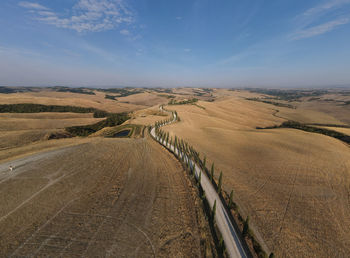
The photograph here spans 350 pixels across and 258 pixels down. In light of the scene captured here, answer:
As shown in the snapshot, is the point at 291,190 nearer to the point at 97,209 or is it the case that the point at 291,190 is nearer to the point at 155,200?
the point at 155,200

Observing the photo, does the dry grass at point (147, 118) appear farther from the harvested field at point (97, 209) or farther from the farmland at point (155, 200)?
the harvested field at point (97, 209)

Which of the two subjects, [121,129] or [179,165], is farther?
[121,129]

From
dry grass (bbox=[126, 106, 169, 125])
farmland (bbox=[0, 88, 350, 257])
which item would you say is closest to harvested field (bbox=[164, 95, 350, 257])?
farmland (bbox=[0, 88, 350, 257])

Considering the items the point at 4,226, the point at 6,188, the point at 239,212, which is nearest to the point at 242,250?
the point at 239,212

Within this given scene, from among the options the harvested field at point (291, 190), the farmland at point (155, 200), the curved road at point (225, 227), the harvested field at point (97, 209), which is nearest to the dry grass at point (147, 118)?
the farmland at point (155, 200)

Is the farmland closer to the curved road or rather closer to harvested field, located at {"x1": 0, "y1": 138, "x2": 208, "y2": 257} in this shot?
harvested field, located at {"x1": 0, "y1": 138, "x2": 208, "y2": 257}

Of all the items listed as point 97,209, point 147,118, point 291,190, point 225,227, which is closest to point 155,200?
point 97,209

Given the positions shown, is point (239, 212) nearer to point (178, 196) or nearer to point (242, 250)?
point (242, 250)
